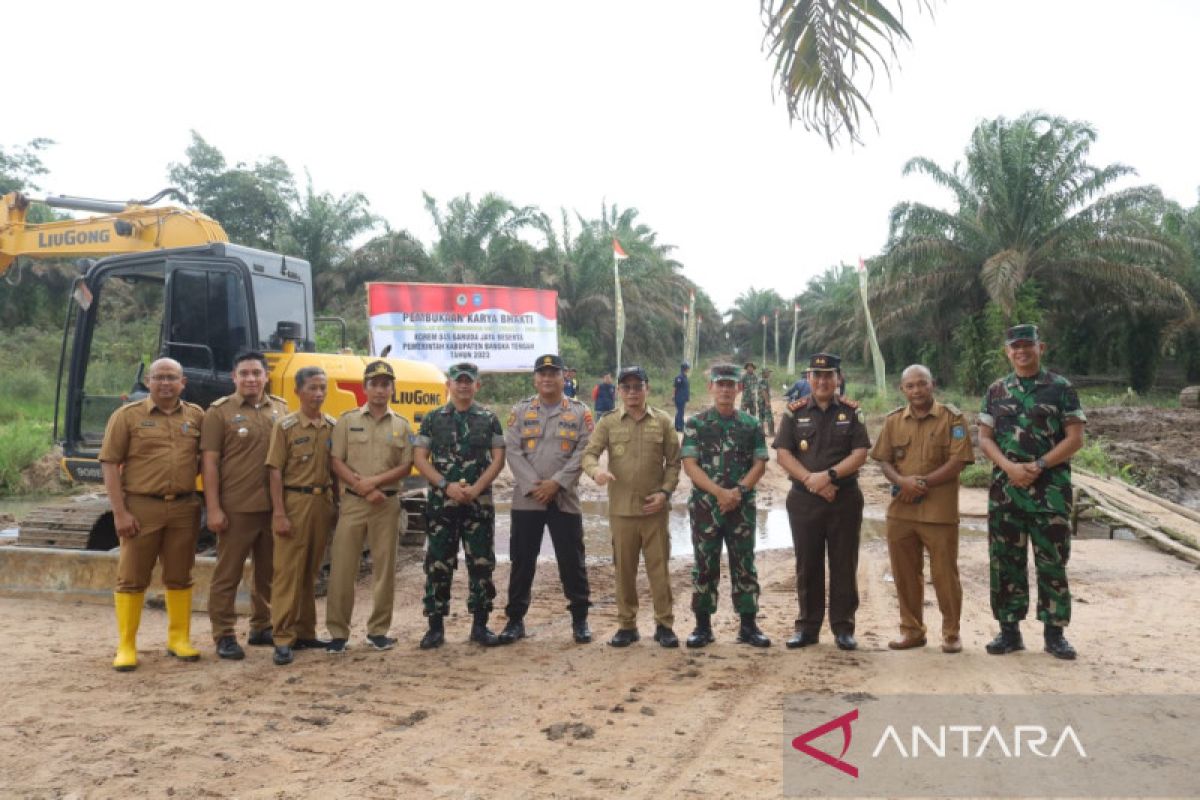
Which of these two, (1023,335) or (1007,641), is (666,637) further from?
(1023,335)

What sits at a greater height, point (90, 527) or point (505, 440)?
point (505, 440)

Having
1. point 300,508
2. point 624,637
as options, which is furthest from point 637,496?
point 300,508

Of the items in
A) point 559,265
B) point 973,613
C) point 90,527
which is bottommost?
point 973,613

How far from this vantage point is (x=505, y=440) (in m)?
5.47

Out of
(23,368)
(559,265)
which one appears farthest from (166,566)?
(559,265)

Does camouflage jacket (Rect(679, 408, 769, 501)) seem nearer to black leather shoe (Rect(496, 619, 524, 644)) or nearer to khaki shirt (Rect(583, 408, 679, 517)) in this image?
khaki shirt (Rect(583, 408, 679, 517))

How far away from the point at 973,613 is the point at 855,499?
1711 millimetres

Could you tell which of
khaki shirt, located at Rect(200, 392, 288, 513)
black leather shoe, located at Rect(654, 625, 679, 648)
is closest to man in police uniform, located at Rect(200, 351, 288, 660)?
khaki shirt, located at Rect(200, 392, 288, 513)

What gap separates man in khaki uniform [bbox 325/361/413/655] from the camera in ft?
17.1

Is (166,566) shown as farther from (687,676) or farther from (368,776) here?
(687,676)

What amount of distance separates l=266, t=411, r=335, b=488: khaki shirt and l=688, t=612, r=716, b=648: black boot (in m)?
2.32

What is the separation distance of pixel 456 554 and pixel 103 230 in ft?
15.9

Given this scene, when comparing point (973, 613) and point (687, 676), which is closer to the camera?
point (687, 676)

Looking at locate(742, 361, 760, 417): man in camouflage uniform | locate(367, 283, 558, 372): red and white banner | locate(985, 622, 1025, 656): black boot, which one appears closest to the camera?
locate(985, 622, 1025, 656): black boot
